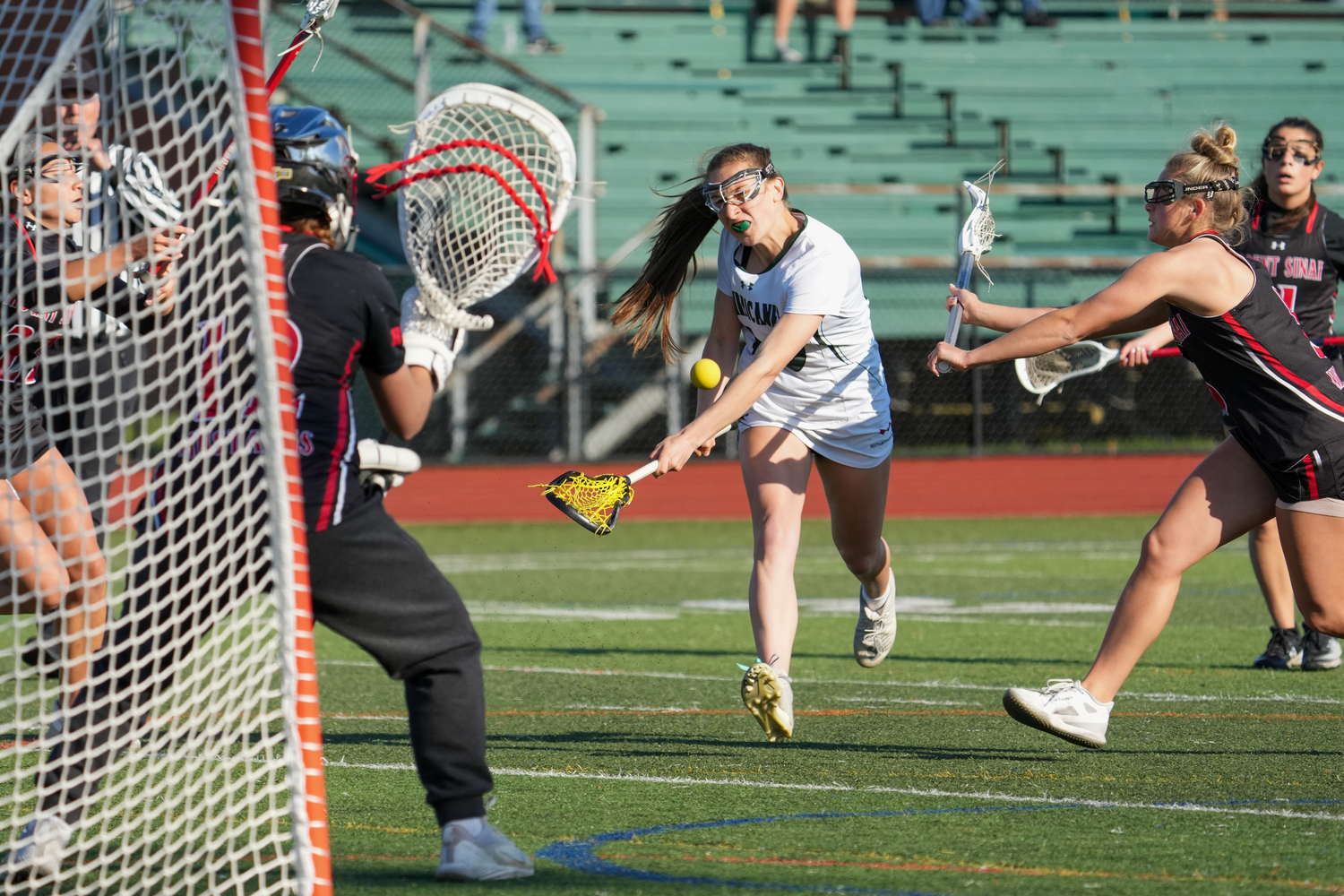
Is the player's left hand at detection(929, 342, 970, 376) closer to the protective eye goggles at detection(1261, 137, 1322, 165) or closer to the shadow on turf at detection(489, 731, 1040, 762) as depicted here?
the shadow on turf at detection(489, 731, 1040, 762)

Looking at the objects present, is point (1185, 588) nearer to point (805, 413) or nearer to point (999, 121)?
point (805, 413)

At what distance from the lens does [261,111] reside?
10.1 feet

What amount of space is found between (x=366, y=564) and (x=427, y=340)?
67 cm

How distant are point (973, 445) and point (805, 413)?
1112 centimetres

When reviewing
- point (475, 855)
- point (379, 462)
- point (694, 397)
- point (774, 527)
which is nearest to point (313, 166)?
point (379, 462)

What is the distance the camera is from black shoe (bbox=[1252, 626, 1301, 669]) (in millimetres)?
7047

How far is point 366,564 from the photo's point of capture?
3.48 meters

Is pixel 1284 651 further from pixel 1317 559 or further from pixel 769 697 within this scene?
pixel 769 697

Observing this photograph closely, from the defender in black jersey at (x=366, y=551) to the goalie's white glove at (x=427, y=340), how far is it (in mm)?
261

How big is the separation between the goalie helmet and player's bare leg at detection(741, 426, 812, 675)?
2.04m

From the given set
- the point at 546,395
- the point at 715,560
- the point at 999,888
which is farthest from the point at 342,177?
the point at 546,395

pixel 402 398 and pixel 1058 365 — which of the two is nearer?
pixel 402 398

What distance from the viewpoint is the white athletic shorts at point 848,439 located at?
5547 mm

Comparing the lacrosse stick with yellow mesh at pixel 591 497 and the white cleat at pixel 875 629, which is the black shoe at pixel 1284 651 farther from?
the lacrosse stick with yellow mesh at pixel 591 497
